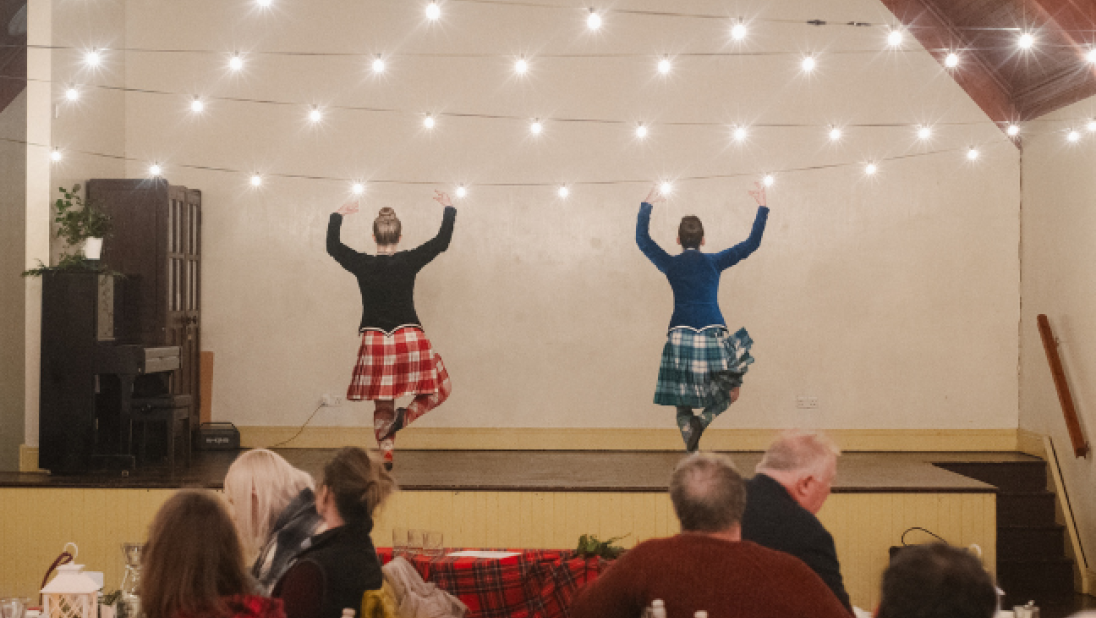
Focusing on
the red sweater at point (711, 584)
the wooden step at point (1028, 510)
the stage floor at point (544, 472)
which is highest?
the red sweater at point (711, 584)

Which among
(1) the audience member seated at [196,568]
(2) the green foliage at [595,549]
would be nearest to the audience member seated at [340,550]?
(1) the audience member seated at [196,568]

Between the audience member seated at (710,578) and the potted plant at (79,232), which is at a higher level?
the potted plant at (79,232)

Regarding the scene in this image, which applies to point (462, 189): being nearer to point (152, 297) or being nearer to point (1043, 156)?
point (152, 297)

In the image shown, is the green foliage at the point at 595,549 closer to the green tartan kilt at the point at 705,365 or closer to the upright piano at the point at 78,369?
the green tartan kilt at the point at 705,365

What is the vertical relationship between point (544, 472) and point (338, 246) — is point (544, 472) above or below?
below

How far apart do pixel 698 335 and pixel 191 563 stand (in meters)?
4.03

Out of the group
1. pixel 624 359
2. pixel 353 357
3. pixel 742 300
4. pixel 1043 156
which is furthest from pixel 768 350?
pixel 353 357

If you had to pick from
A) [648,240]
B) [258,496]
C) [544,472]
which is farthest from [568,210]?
[258,496]

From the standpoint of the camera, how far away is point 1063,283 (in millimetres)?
6438

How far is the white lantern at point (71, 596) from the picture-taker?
257cm

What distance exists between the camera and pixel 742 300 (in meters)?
7.16

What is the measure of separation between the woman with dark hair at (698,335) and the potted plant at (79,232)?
130 inches

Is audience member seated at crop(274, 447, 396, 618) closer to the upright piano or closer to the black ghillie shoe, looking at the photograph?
the black ghillie shoe

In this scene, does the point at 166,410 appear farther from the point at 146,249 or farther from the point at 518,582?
the point at 518,582
